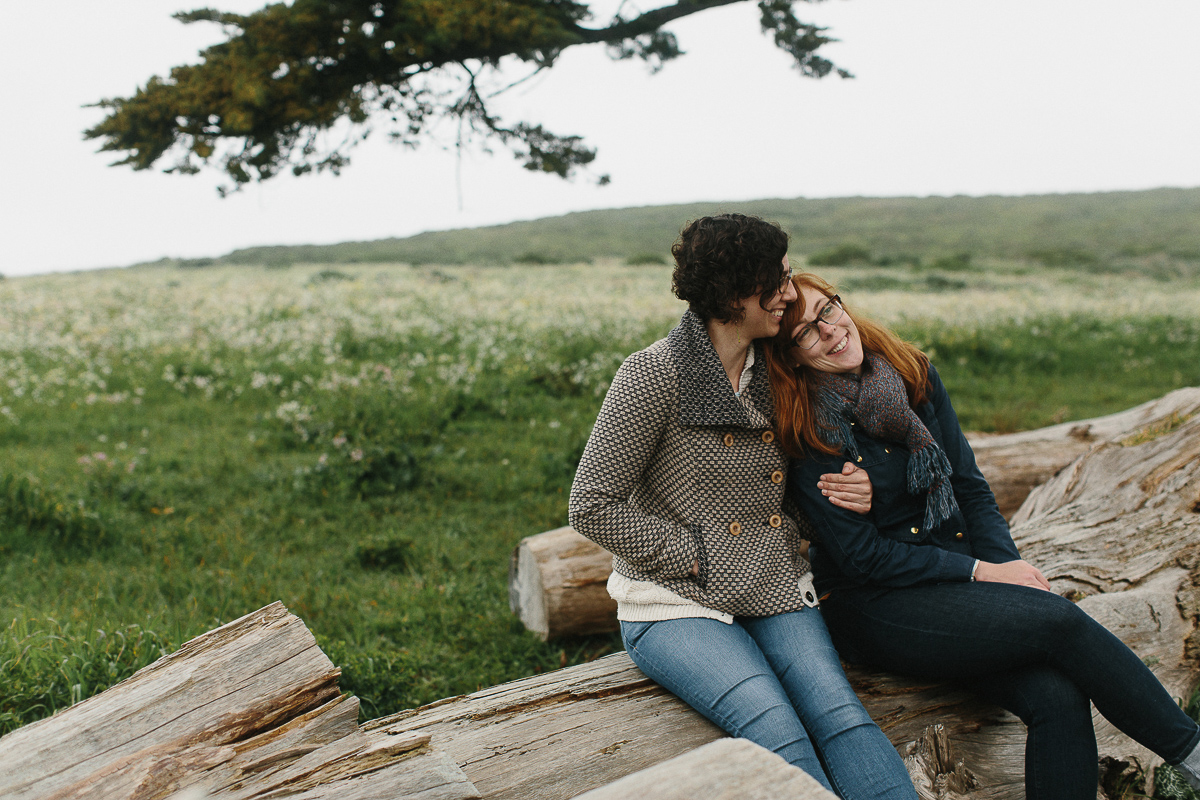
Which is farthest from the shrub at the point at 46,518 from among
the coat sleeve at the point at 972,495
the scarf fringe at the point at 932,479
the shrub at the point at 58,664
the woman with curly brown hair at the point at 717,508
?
the coat sleeve at the point at 972,495

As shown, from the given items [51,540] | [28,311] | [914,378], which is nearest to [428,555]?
[51,540]

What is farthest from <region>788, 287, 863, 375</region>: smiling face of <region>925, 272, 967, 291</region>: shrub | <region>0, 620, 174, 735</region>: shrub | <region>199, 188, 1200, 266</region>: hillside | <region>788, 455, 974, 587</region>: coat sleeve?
<region>199, 188, 1200, 266</region>: hillside

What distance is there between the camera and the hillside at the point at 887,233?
151 ft

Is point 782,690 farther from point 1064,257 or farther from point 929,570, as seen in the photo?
point 1064,257

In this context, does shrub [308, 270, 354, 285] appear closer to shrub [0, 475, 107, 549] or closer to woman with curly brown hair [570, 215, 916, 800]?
shrub [0, 475, 107, 549]

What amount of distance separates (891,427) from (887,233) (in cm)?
6285

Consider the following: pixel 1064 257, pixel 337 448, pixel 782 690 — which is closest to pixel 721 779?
pixel 782 690

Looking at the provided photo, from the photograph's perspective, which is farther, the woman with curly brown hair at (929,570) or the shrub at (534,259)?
the shrub at (534,259)

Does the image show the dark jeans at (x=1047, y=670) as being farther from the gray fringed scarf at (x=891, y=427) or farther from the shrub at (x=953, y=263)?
the shrub at (x=953, y=263)

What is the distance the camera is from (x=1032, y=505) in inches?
223

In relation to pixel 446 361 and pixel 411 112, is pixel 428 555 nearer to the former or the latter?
pixel 411 112

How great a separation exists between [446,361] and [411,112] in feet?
12.7

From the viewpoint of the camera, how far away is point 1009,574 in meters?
3.19

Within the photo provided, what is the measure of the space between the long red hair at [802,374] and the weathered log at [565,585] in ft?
6.19
